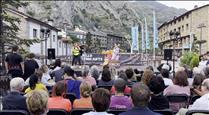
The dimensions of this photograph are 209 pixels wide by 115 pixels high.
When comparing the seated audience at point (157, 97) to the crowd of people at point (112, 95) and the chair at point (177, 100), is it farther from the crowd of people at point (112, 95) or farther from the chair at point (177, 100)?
the chair at point (177, 100)

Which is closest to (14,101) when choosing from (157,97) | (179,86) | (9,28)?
(157,97)

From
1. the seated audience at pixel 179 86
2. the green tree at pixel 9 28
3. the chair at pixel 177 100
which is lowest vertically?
the chair at pixel 177 100

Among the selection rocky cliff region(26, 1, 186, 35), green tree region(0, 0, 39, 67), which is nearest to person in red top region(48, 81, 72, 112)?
green tree region(0, 0, 39, 67)

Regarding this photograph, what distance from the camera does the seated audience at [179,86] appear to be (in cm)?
830

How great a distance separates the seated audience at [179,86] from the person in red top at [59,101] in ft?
7.01

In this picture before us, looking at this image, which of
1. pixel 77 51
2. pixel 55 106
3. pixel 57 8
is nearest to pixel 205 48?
pixel 57 8

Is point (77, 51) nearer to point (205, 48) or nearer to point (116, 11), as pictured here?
point (205, 48)

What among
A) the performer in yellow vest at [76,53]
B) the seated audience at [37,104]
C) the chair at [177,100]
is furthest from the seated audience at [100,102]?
the performer in yellow vest at [76,53]

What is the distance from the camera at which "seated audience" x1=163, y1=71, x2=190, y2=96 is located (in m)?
8.30

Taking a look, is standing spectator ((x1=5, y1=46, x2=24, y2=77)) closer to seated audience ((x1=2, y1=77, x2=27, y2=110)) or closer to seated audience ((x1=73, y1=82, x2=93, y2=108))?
seated audience ((x1=2, y1=77, x2=27, y2=110))

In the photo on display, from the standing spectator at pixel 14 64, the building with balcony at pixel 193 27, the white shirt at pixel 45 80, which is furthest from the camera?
the building with balcony at pixel 193 27

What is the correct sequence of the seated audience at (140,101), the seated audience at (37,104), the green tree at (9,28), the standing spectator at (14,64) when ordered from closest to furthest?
1. the seated audience at (140,101)
2. the seated audience at (37,104)
3. the standing spectator at (14,64)
4. the green tree at (9,28)

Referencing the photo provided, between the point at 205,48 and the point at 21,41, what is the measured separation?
46.9 metres

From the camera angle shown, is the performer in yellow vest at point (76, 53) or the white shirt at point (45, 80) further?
the performer in yellow vest at point (76, 53)
